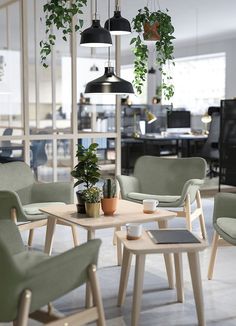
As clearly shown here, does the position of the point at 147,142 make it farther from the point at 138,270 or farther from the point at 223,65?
the point at 138,270

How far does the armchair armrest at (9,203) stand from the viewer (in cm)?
412

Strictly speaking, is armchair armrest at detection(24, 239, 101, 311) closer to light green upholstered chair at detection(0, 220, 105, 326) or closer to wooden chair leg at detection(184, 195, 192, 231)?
light green upholstered chair at detection(0, 220, 105, 326)

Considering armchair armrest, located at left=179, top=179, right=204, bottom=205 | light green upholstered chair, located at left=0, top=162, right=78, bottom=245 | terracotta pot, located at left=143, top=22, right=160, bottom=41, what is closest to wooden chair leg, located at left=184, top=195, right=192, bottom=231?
armchair armrest, located at left=179, top=179, right=204, bottom=205

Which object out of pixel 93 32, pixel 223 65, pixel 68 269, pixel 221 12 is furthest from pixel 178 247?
pixel 223 65

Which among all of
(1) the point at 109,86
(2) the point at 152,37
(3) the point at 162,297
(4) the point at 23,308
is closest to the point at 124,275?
(3) the point at 162,297

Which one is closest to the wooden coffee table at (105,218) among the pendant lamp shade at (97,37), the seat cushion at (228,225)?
the seat cushion at (228,225)

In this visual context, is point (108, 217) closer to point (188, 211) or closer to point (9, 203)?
point (9, 203)

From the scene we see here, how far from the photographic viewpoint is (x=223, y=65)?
12.4 meters

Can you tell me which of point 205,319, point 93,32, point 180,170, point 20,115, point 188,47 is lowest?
point 205,319

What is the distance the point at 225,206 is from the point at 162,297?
3.10ft

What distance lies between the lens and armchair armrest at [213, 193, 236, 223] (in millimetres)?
4133

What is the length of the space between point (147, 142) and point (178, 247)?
23.1 ft

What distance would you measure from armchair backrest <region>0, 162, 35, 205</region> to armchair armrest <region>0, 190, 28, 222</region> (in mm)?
712

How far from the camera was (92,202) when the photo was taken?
377 centimetres
